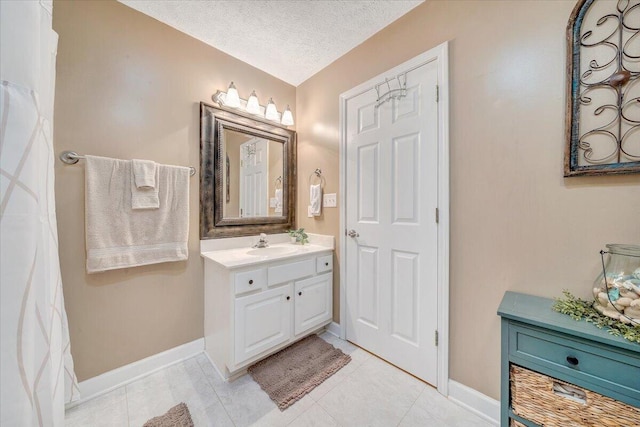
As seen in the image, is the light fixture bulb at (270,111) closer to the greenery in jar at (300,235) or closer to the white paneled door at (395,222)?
the white paneled door at (395,222)

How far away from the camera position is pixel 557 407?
89cm

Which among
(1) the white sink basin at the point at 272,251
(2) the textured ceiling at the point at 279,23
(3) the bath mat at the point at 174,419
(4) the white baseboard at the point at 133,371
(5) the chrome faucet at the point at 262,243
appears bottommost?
(3) the bath mat at the point at 174,419

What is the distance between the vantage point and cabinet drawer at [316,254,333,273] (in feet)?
6.49

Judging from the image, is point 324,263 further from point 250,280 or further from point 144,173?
point 144,173

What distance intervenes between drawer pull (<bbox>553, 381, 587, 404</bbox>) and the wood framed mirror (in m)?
2.04

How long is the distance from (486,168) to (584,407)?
1.07 m

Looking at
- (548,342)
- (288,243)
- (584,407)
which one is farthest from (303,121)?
(584,407)

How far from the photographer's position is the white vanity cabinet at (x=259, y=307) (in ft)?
4.91

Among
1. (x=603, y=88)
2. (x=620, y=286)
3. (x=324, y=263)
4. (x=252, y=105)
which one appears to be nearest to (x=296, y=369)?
(x=324, y=263)

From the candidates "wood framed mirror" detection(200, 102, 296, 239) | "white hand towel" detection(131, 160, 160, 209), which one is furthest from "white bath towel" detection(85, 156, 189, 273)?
"wood framed mirror" detection(200, 102, 296, 239)

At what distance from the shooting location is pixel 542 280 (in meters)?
1.13

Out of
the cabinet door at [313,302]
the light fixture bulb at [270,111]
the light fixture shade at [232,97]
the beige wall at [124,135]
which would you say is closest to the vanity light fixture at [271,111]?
the light fixture bulb at [270,111]

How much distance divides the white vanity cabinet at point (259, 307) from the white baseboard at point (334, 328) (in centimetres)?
14

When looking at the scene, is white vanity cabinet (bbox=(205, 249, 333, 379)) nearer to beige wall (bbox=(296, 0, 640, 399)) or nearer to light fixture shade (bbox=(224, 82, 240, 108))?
beige wall (bbox=(296, 0, 640, 399))
